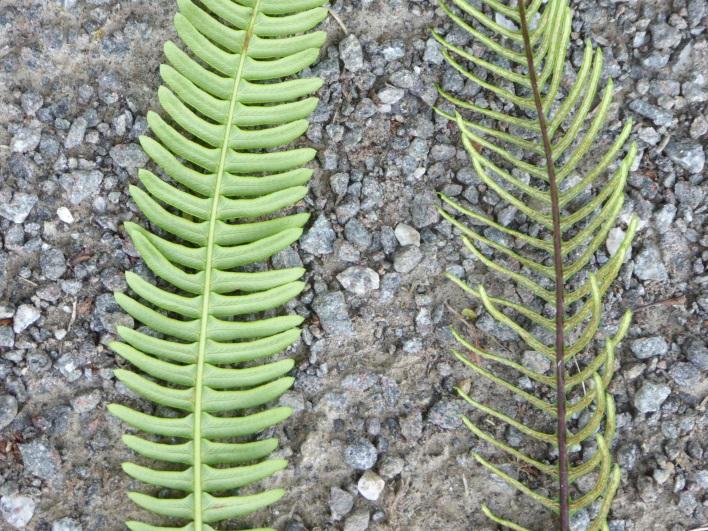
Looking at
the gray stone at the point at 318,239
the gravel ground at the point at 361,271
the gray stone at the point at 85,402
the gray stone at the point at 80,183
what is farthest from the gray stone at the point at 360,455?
the gray stone at the point at 80,183

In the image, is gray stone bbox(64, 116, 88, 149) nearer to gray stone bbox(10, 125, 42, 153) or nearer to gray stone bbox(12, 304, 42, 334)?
gray stone bbox(10, 125, 42, 153)

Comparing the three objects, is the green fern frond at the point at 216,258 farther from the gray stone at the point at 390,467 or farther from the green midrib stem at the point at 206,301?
the gray stone at the point at 390,467

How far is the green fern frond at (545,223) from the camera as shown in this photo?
2.12 m

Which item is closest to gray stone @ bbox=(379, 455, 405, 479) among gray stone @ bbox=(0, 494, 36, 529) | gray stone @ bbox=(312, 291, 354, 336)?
gray stone @ bbox=(312, 291, 354, 336)

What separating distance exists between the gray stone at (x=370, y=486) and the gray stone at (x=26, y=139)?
1316 millimetres

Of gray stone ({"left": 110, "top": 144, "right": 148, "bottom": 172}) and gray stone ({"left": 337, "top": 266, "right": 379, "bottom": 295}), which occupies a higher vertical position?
gray stone ({"left": 110, "top": 144, "right": 148, "bottom": 172})

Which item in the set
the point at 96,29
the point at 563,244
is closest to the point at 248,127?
the point at 96,29

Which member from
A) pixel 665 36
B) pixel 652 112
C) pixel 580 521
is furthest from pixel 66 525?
pixel 665 36

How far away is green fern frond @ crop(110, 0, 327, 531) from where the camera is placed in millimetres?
2107

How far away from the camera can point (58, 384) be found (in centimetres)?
226

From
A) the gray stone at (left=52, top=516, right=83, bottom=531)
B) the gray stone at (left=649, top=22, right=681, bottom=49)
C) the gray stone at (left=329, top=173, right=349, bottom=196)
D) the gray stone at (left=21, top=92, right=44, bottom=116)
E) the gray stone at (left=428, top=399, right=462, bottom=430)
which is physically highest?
the gray stone at (left=649, top=22, right=681, bottom=49)

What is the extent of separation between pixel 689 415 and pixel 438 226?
0.90m

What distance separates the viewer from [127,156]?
7.54ft

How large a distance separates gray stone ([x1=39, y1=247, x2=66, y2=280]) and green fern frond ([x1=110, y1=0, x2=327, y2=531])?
252 millimetres
